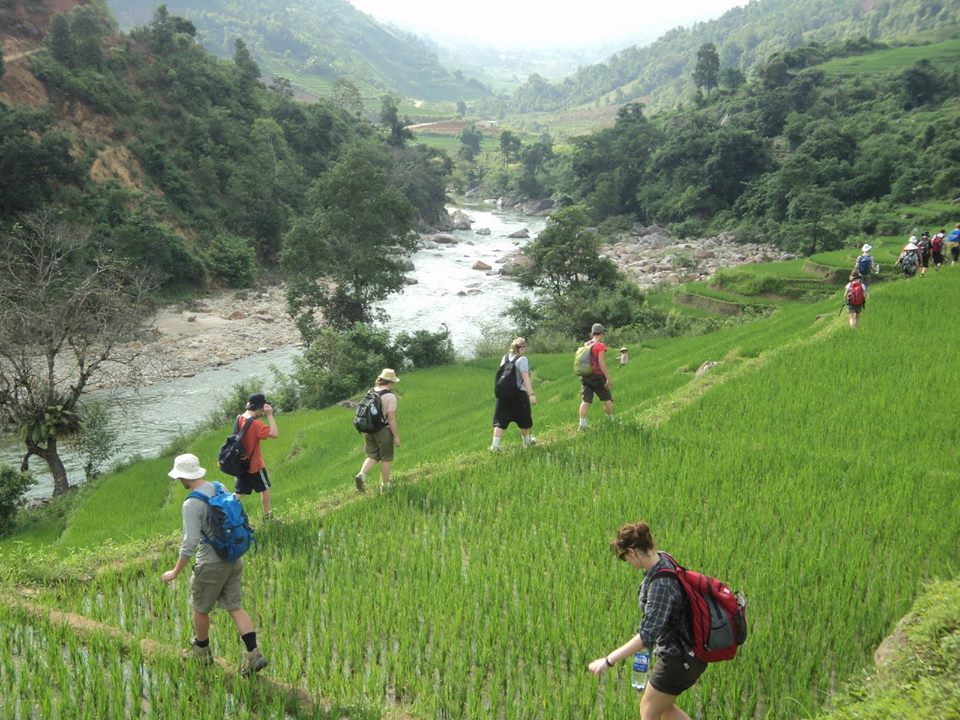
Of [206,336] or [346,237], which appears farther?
[206,336]

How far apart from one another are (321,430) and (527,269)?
18.7 metres

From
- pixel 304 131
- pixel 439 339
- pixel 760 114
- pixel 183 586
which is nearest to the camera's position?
pixel 183 586

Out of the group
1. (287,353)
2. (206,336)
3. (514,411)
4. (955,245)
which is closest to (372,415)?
(514,411)

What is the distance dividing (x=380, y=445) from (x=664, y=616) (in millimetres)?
5749

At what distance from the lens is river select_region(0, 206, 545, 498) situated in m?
23.0

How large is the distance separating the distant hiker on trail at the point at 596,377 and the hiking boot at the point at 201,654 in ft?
21.5

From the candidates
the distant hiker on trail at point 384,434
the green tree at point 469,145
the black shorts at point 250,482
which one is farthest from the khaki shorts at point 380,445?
the green tree at point 469,145

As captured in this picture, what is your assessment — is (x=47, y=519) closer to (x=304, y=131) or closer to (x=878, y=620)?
(x=878, y=620)

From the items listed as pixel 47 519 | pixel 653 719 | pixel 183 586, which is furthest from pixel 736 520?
pixel 47 519

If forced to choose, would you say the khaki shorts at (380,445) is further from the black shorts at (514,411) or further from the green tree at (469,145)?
the green tree at (469,145)

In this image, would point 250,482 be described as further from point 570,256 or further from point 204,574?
point 570,256

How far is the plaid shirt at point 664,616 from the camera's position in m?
4.24

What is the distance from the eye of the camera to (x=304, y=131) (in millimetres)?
66312

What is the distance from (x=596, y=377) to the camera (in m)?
10.9
